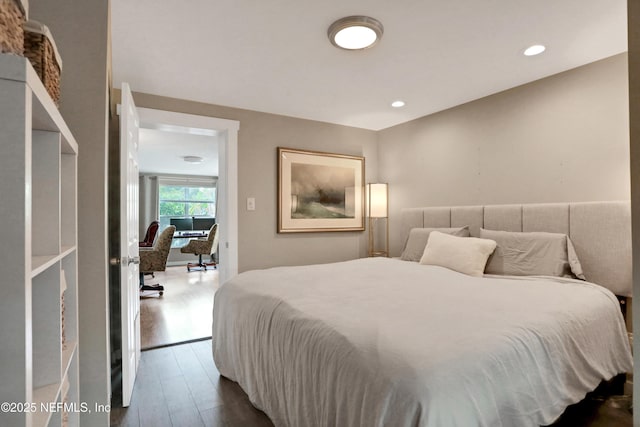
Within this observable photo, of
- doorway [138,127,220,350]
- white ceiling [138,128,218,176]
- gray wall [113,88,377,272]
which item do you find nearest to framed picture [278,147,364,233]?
gray wall [113,88,377,272]

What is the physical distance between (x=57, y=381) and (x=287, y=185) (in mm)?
2937

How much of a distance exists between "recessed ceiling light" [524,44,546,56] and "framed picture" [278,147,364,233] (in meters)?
2.18

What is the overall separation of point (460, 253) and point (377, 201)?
1.61 metres

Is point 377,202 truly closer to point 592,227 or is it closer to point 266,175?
point 266,175

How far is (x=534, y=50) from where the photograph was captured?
2.28 meters

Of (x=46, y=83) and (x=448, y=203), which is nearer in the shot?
(x=46, y=83)

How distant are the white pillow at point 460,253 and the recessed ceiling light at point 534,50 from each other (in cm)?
139

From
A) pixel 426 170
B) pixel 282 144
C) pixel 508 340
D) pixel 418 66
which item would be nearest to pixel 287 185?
pixel 282 144

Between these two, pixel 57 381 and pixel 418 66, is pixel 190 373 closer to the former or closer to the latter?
pixel 57 381

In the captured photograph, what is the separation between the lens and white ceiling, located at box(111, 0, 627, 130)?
5.99 ft

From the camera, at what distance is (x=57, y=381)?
0.92 meters

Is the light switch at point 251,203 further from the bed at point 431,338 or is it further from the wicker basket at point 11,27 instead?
the wicker basket at point 11,27

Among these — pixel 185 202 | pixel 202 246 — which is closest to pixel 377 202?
pixel 202 246

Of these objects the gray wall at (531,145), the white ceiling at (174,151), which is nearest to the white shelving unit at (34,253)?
the gray wall at (531,145)
